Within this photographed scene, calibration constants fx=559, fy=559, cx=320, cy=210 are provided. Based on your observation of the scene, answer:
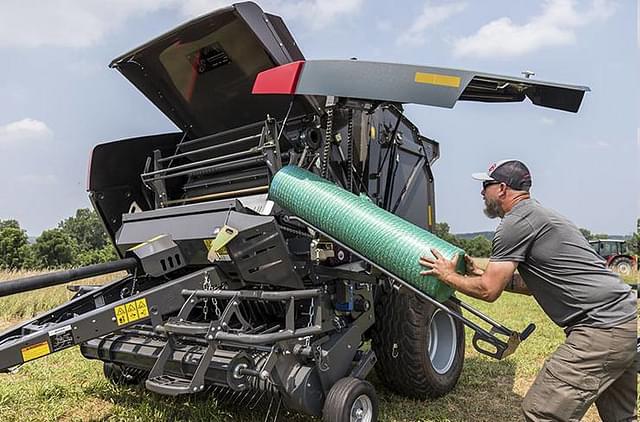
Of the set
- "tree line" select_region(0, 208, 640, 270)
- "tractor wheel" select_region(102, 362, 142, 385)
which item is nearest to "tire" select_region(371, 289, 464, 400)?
"tractor wheel" select_region(102, 362, 142, 385)

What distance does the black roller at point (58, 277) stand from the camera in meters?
3.08

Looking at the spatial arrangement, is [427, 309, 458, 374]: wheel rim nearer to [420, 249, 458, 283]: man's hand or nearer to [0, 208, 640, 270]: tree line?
[420, 249, 458, 283]: man's hand

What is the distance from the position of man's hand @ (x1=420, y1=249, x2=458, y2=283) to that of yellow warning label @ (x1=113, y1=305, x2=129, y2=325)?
1796 mm

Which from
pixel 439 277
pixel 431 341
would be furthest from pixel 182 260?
pixel 431 341

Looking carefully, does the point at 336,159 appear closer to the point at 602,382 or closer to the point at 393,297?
the point at 393,297

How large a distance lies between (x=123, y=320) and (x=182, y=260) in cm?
68

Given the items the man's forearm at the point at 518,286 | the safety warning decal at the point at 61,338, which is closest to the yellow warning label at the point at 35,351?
the safety warning decal at the point at 61,338

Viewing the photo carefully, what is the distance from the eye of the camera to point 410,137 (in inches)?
211

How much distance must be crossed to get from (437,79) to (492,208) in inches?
32.1

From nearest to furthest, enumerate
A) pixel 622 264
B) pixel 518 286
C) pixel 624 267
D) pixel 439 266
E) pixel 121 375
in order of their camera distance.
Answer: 1. pixel 439 266
2. pixel 518 286
3. pixel 121 375
4. pixel 624 267
5. pixel 622 264

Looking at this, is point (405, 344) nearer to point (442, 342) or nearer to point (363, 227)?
point (442, 342)

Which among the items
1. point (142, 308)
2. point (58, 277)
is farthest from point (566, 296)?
point (58, 277)

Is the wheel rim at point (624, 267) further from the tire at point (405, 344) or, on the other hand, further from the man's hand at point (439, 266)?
the man's hand at point (439, 266)

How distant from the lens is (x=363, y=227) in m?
3.31
